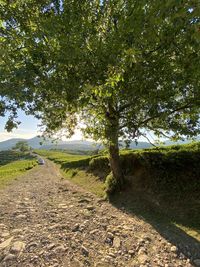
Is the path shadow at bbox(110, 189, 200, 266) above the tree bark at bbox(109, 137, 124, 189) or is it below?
below

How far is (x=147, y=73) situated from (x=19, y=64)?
7065mm

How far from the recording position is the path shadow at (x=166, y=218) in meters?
11.3

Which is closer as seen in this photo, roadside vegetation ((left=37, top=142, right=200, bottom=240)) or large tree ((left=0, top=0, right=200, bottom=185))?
large tree ((left=0, top=0, right=200, bottom=185))

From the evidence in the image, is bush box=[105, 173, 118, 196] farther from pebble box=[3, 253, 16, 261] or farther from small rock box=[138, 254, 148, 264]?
pebble box=[3, 253, 16, 261]

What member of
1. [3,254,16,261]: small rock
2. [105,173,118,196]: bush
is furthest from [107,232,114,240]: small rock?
[105,173,118,196]: bush

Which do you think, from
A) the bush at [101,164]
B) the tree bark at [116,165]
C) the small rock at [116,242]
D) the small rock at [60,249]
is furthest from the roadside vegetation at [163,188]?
the small rock at [60,249]

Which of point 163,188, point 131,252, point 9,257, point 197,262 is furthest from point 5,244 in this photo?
point 163,188

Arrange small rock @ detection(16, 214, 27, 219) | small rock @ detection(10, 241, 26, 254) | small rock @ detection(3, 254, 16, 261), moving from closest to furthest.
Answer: small rock @ detection(3, 254, 16, 261), small rock @ detection(10, 241, 26, 254), small rock @ detection(16, 214, 27, 219)

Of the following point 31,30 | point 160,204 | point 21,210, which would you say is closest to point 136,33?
point 31,30

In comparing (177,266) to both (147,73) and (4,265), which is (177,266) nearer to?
(4,265)

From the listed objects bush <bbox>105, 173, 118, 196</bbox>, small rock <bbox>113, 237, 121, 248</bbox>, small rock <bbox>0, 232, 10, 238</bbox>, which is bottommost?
small rock <bbox>113, 237, 121, 248</bbox>

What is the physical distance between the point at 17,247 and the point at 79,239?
2666mm

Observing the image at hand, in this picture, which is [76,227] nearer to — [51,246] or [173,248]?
[51,246]

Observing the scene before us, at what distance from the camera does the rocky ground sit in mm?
9466
